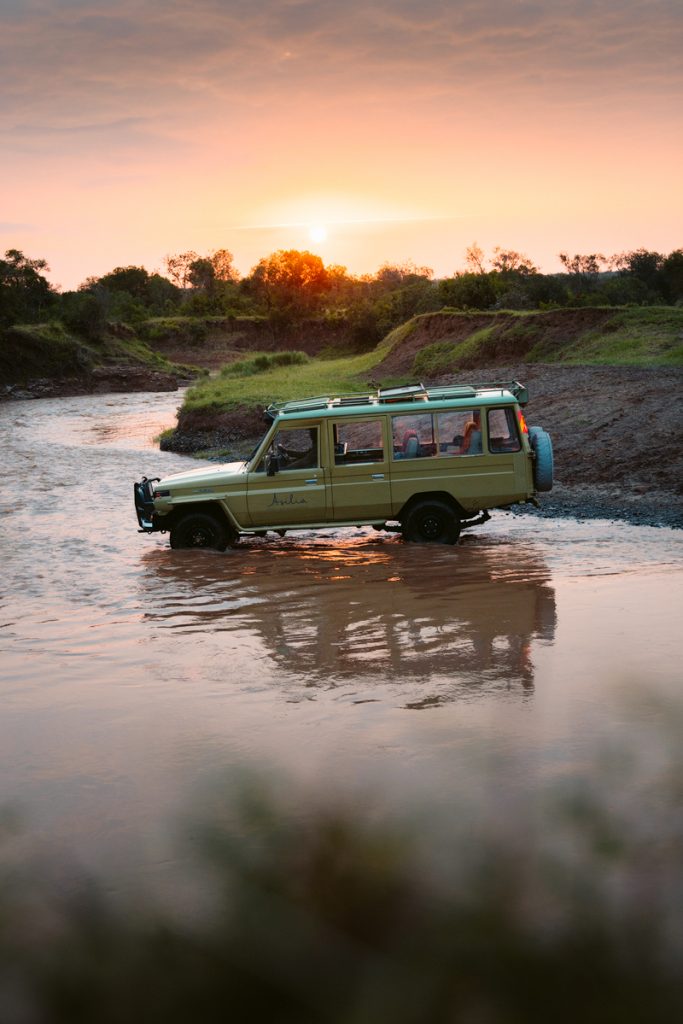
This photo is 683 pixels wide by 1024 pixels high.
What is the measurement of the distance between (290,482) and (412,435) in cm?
162

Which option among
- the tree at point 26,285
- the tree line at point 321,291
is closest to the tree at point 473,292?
the tree line at point 321,291

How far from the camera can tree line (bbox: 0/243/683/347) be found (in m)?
48.0

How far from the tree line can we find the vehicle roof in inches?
1139

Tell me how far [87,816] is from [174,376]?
63.6 meters

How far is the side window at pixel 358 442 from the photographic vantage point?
1345 cm

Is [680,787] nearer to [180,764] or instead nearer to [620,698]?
[620,698]

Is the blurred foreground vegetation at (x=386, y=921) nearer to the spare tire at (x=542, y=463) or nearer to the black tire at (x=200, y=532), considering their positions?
the spare tire at (x=542, y=463)

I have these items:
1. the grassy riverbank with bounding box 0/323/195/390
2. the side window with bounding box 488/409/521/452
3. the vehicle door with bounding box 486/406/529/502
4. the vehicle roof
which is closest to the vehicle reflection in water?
the vehicle door with bounding box 486/406/529/502

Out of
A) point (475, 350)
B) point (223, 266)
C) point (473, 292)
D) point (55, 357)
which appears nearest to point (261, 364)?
point (473, 292)

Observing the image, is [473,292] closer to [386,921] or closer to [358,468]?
[358,468]

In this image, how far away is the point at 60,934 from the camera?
15.8 feet

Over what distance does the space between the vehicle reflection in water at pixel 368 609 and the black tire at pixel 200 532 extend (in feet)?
0.60

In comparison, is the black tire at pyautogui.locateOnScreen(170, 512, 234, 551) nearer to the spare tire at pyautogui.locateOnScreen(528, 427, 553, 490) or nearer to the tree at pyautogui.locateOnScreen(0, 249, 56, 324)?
the spare tire at pyautogui.locateOnScreen(528, 427, 553, 490)

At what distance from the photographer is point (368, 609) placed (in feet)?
35.0
